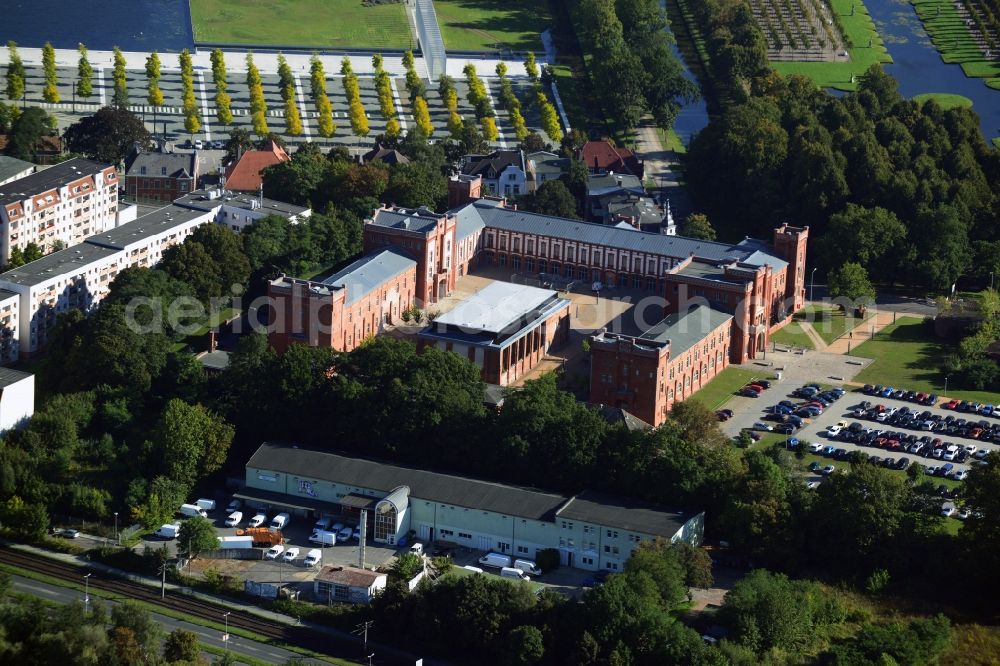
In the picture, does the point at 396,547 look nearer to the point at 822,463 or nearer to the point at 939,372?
the point at 822,463

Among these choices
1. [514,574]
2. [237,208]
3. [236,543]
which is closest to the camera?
[514,574]

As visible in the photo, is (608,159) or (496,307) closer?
(496,307)

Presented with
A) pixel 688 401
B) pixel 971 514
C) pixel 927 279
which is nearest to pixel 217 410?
pixel 688 401

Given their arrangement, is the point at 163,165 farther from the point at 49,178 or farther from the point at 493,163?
the point at 493,163

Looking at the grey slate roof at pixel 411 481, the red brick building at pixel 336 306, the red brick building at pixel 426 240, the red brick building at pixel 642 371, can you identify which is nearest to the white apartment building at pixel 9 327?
the red brick building at pixel 336 306

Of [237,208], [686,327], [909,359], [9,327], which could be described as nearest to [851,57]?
[909,359]

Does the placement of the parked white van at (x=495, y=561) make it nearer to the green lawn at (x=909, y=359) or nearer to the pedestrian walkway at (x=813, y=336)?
the green lawn at (x=909, y=359)

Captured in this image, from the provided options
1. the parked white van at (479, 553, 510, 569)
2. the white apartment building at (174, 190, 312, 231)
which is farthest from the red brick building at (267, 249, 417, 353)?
the parked white van at (479, 553, 510, 569)

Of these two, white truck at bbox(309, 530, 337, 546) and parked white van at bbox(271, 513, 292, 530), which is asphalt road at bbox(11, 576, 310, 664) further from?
parked white van at bbox(271, 513, 292, 530)

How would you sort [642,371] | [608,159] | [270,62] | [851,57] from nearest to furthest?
[642,371], [608,159], [270,62], [851,57]
